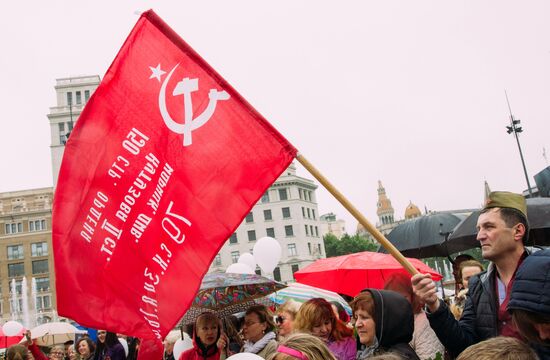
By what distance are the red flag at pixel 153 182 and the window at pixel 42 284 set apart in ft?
229

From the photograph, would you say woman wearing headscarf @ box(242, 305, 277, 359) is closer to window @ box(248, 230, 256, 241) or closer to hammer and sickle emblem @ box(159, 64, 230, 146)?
hammer and sickle emblem @ box(159, 64, 230, 146)

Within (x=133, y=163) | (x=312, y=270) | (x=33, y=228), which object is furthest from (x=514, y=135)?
(x=33, y=228)

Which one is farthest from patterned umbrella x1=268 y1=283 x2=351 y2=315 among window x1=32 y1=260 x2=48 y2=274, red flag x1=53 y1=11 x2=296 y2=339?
window x1=32 y1=260 x2=48 y2=274

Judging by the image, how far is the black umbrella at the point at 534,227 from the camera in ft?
21.7

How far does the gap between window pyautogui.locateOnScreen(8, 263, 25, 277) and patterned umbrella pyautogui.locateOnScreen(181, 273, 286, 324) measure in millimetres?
69554

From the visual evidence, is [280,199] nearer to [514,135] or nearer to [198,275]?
[514,135]

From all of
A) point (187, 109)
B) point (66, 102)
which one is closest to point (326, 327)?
point (187, 109)

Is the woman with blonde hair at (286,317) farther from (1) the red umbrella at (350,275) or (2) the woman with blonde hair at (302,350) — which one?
(2) the woman with blonde hair at (302,350)

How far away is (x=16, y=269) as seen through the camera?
70.2 metres

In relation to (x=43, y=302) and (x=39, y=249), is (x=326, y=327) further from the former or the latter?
(x=39, y=249)

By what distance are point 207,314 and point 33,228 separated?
72642 mm

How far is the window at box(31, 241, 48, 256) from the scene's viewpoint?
Answer: 70.2 meters

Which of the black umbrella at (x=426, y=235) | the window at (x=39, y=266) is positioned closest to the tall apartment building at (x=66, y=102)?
the window at (x=39, y=266)

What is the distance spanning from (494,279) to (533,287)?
90 cm
